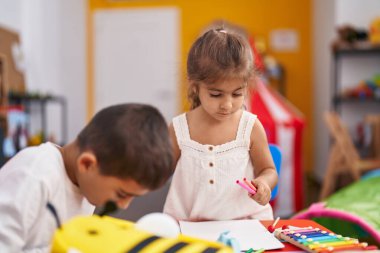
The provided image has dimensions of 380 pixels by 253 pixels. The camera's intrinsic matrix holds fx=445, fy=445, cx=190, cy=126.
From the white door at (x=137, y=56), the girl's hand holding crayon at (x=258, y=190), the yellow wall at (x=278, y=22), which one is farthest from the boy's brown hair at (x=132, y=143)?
the white door at (x=137, y=56)

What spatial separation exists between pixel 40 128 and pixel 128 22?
6.12 feet

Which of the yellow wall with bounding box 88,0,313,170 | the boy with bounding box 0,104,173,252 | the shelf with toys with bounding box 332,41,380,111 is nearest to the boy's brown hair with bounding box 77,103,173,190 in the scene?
the boy with bounding box 0,104,173,252

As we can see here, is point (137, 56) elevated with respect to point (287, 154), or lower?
elevated

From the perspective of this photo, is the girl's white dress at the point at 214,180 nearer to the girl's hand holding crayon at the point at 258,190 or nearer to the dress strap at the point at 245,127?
the dress strap at the point at 245,127

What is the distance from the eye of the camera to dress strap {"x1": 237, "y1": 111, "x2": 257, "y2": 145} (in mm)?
1148

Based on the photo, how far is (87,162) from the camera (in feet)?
2.23

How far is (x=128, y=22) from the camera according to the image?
5.58 meters

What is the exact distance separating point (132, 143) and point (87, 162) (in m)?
0.09

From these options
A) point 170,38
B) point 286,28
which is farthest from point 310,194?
point 170,38

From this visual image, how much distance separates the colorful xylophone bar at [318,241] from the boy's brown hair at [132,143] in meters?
→ 0.29

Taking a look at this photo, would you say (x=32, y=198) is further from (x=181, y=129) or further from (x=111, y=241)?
(x=181, y=129)

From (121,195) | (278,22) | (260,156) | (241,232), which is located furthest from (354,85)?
(121,195)

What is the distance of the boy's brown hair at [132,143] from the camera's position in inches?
25.5

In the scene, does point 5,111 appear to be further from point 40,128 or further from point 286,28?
point 286,28
